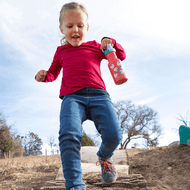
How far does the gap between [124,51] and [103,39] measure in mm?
415

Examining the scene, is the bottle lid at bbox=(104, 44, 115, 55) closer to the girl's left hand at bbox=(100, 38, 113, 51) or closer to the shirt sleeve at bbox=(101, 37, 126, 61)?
the girl's left hand at bbox=(100, 38, 113, 51)

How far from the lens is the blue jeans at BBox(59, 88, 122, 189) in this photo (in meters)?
1.86

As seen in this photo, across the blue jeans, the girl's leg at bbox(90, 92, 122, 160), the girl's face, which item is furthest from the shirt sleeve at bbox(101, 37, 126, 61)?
the girl's leg at bbox(90, 92, 122, 160)

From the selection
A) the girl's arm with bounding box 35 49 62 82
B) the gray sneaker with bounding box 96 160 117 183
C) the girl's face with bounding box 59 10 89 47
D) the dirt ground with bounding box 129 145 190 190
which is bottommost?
the dirt ground with bounding box 129 145 190 190

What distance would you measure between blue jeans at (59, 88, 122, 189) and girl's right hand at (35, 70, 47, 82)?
593 millimetres

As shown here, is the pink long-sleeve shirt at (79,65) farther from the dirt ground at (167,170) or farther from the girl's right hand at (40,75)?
→ the dirt ground at (167,170)

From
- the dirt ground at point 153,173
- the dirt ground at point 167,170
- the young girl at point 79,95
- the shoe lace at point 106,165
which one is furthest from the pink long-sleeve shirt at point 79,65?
the dirt ground at point 167,170

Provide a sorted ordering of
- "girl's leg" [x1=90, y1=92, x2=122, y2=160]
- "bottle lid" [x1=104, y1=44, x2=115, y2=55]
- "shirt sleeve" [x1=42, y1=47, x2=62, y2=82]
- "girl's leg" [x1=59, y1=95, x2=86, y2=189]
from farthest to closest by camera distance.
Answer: "shirt sleeve" [x1=42, y1=47, x2=62, y2=82] < "bottle lid" [x1=104, y1=44, x2=115, y2=55] < "girl's leg" [x1=90, y1=92, x2=122, y2=160] < "girl's leg" [x1=59, y1=95, x2=86, y2=189]

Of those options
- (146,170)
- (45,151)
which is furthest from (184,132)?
(45,151)

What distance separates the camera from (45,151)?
582 inches

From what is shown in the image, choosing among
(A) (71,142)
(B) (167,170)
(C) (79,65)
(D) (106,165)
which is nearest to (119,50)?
(C) (79,65)

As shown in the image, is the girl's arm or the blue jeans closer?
the blue jeans

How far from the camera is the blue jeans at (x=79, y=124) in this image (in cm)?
186

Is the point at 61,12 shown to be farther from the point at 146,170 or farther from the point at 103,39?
the point at 146,170
